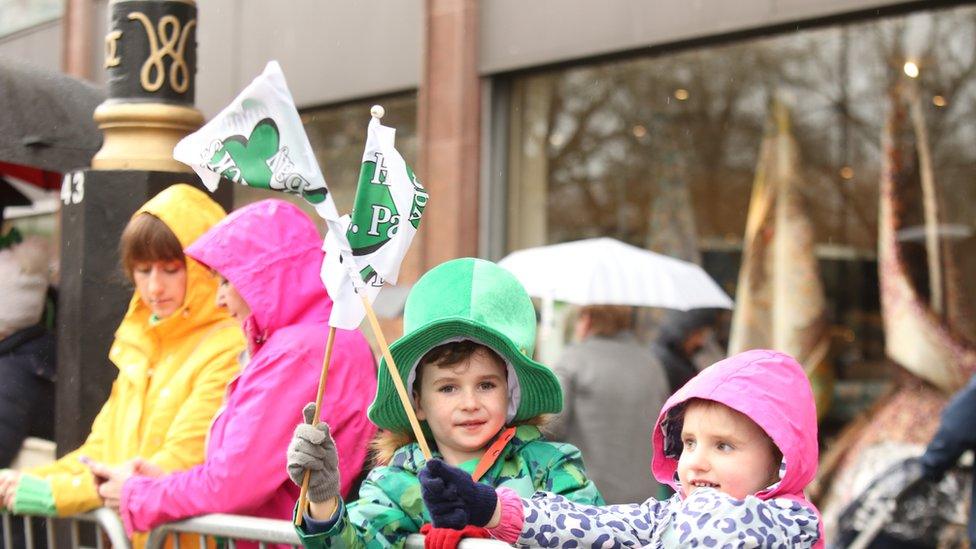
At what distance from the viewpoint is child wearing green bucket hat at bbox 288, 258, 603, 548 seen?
340 cm

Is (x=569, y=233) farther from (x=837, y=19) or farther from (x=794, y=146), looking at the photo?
(x=837, y=19)

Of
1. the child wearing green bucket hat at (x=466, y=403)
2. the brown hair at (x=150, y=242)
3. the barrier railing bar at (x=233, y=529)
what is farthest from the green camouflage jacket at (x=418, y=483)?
the brown hair at (x=150, y=242)

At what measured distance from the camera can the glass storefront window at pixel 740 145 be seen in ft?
25.3

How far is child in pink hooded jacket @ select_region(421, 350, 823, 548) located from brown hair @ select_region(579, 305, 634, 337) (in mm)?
3923

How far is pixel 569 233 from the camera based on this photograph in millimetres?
9664

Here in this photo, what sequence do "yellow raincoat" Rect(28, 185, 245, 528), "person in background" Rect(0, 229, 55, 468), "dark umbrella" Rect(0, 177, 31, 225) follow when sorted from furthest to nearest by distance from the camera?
"dark umbrella" Rect(0, 177, 31, 225), "person in background" Rect(0, 229, 55, 468), "yellow raincoat" Rect(28, 185, 245, 528)

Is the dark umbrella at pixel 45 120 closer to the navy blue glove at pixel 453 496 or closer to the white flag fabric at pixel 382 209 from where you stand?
the white flag fabric at pixel 382 209

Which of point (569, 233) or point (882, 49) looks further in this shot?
point (569, 233)

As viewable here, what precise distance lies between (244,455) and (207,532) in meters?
0.25

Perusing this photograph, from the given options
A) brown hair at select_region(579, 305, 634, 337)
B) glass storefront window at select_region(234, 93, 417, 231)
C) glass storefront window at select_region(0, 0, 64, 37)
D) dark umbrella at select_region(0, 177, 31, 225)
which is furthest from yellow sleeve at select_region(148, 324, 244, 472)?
glass storefront window at select_region(0, 0, 64, 37)

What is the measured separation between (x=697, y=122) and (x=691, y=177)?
1.28ft

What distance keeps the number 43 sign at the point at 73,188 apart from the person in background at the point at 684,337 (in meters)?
4.09

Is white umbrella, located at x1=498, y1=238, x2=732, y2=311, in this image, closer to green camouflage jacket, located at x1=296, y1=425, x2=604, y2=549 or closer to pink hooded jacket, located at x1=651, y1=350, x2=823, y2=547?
green camouflage jacket, located at x1=296, y1=425, x2=604, y2=549

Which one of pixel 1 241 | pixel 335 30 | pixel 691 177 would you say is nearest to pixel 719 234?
pixel 691 177
